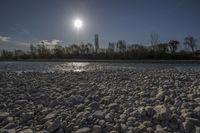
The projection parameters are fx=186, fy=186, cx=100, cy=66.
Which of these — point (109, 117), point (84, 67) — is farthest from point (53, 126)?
point (84, 67)

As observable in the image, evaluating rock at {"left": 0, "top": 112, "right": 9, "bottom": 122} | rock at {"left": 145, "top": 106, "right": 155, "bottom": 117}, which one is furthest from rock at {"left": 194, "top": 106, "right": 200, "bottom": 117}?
rock at {"left": 0, "top": 112, "right": 9, "bottom": 122}

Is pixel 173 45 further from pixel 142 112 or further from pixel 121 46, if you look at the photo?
pixel 142 112

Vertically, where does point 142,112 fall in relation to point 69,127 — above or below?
above

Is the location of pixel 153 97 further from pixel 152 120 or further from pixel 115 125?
pixel 115 125

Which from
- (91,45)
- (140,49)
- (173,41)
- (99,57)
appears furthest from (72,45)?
(173,41)

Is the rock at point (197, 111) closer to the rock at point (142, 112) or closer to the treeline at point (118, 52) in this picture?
the rock at point (142, 112)

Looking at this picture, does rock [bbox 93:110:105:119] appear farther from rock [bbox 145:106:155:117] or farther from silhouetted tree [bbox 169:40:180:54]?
silhouetted tree [bbox 169:40:180:54]

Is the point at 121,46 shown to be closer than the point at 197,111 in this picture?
No

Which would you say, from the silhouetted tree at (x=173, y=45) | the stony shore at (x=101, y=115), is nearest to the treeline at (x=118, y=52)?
the silhouetted tree at (x=173, y=45)

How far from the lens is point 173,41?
37531 millimetres

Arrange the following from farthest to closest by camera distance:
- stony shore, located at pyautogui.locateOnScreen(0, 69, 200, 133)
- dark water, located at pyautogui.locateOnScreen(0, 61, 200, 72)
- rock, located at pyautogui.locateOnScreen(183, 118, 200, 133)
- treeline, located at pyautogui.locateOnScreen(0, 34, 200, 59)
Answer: treeline, located at pyautogui.locateOnScreen(0, 34, 200, 59) → dark water, located at pyautogui.locateOnScreen(0, 61, 200, 72) → stony shore, located at pyautogui.locateOnScreen(0, 69, 200, 133) → rock, located at pyautogui.locateOnScreen(183, 118, 200, 133)

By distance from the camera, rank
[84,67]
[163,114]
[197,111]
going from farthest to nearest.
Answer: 1. [84,67]
2. [197,111]
3. [163,114]

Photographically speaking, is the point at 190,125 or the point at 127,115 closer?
the point at 190,125

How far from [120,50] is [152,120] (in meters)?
36.7
